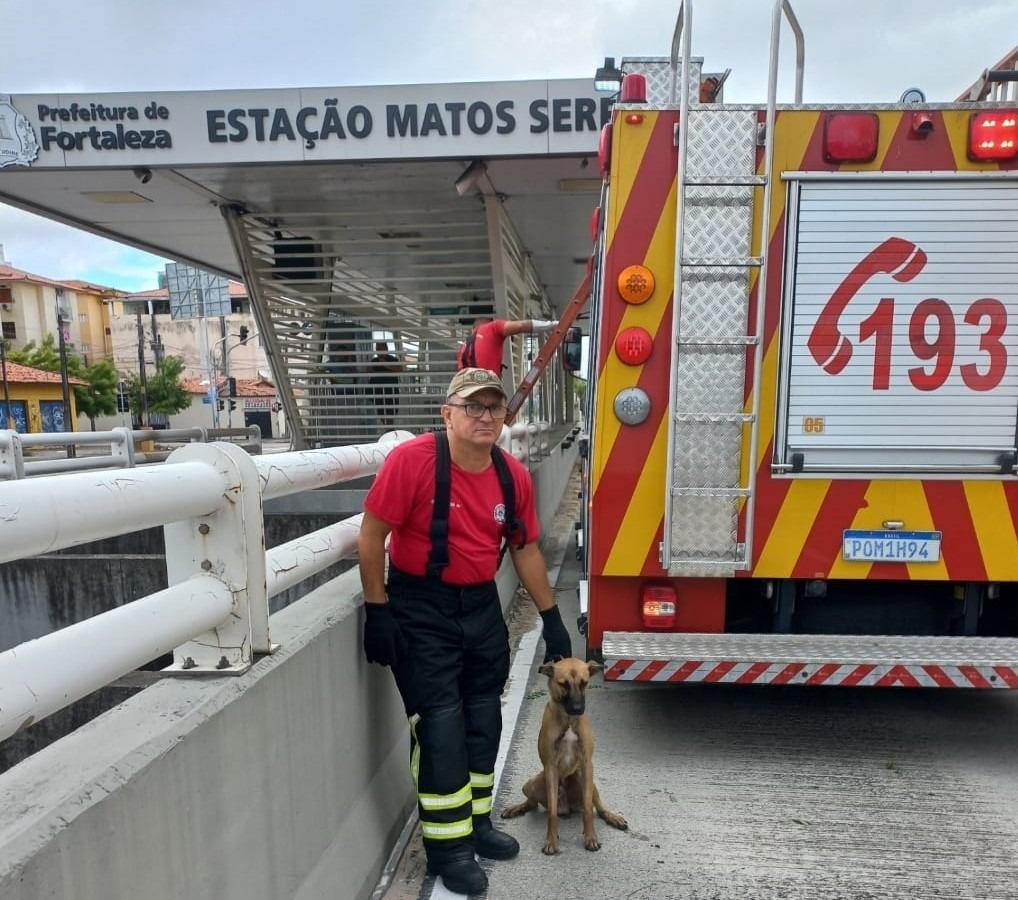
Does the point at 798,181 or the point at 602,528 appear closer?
the point at 798,181

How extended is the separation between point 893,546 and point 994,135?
194 cm

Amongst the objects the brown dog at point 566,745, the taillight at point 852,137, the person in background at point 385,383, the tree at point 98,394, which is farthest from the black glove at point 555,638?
the tree at point 98,394

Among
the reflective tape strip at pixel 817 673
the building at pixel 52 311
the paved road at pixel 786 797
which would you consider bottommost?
the paved road at pixel 786 797

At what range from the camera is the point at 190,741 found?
1.63 m

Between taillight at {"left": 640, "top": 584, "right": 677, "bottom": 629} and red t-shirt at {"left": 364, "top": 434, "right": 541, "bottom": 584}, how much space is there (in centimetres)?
122

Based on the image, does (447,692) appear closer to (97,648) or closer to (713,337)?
(97,648)

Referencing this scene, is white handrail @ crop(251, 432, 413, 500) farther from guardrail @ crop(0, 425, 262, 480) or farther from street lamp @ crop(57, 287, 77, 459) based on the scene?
street lamp @ crop(57, 287, 77, 459)

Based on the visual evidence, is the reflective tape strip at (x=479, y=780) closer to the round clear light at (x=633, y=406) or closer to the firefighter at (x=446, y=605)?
the firefighter at (x=446, y=605)

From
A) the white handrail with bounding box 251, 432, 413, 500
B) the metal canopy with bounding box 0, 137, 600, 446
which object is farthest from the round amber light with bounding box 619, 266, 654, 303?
the metal canopy with bounding box 0, 137, 600, 446

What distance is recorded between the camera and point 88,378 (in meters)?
54.6

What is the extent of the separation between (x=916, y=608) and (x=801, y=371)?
1535 mm

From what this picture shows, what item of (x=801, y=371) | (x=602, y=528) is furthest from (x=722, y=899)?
(x=801, y=371)

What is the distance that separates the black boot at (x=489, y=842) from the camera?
2875 mm

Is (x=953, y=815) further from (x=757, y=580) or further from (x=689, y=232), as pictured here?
(x=689, y=232)
